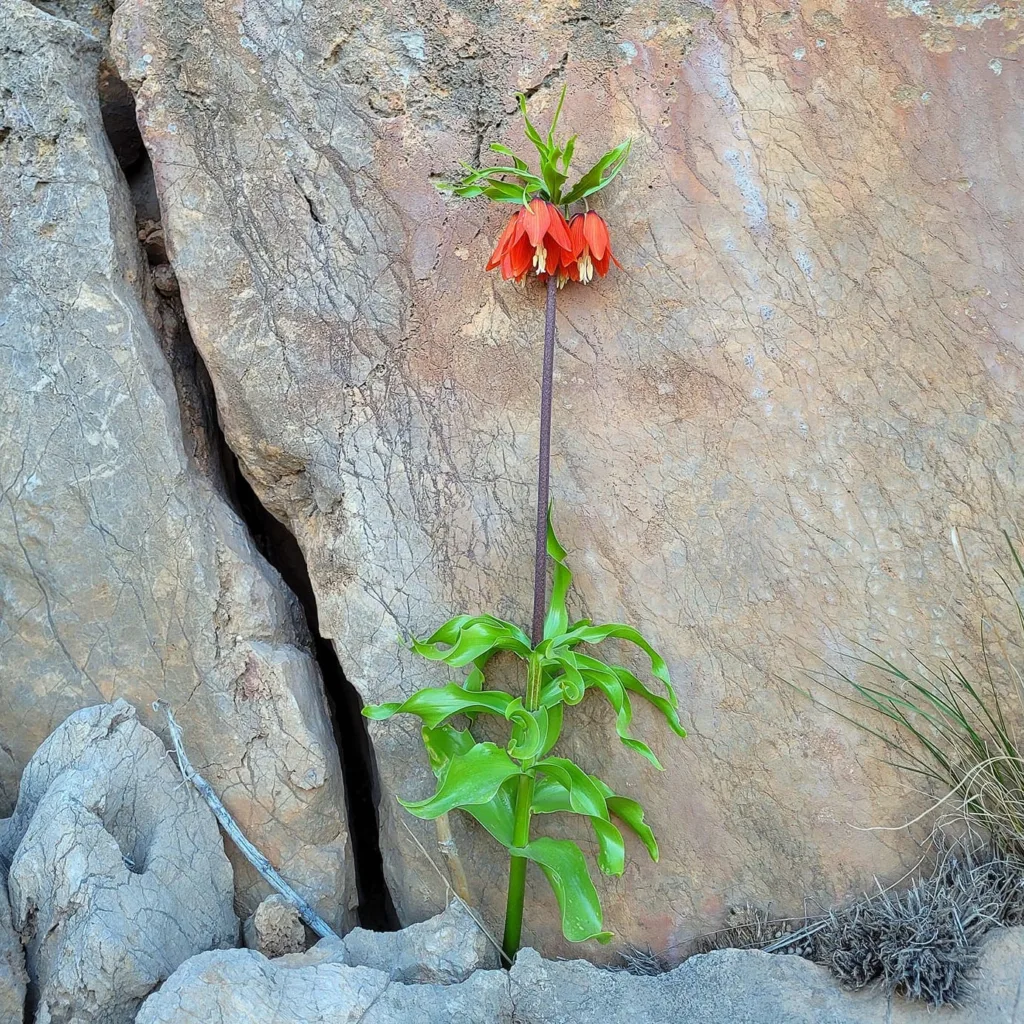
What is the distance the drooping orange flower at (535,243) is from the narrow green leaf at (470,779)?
1.19m

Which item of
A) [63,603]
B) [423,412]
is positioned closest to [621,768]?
[423,412]

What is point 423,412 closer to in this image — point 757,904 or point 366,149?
point 366,149

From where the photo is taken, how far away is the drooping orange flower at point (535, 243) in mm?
2312

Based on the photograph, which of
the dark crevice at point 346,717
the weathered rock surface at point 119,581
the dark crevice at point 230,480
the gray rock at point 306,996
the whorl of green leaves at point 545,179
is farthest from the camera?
the dark crevice at point 346,717

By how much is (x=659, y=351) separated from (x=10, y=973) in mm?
2139

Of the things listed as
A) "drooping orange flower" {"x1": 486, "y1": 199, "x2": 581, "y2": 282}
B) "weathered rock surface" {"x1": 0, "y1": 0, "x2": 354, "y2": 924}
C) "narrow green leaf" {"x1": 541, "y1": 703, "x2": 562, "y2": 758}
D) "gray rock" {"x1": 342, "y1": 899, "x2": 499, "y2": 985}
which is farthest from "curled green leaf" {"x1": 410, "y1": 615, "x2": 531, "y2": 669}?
"drooping orange flower" {"x1": 486, "y1": 199, "x2": 581, "y2": 282}

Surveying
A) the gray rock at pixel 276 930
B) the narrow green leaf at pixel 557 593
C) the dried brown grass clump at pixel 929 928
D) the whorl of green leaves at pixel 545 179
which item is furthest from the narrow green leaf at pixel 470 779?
the whorl of green leaves at pixel 545 179

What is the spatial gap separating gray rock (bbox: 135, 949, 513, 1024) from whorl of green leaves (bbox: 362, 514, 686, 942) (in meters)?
0.27

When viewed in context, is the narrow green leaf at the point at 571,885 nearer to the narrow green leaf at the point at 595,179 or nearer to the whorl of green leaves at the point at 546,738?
the whorl of green leaves at the point at 546,738

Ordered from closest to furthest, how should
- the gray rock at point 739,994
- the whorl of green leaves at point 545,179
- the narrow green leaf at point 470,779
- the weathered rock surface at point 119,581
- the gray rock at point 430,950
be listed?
the gray rock at point 739,994 < the narrow green leaf at point 470,779 < the gray rock at point 430,950 < the whorl of green leaves at point 545,179 < the weathered rock surface at point 119,581

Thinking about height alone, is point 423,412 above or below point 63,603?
above

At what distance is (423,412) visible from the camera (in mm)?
2652

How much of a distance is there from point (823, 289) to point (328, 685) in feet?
6.52

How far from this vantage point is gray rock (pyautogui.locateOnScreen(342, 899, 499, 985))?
2248 mm
